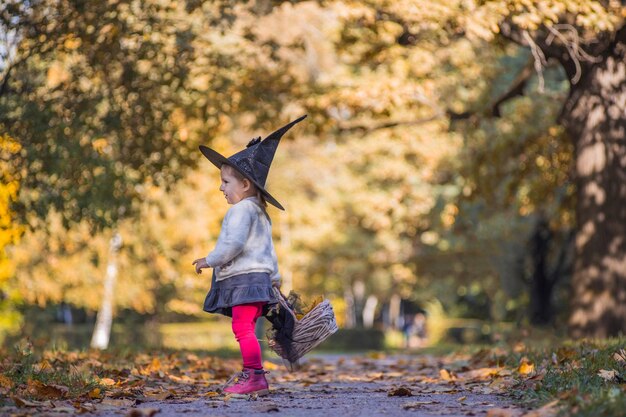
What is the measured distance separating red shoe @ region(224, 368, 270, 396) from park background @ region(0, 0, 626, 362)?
586 centimetres

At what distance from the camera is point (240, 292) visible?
7.04 m

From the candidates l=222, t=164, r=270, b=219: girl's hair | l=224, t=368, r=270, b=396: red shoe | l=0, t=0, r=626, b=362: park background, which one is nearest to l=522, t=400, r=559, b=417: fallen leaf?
l=224, t=368, r=270, b=396: red shoe

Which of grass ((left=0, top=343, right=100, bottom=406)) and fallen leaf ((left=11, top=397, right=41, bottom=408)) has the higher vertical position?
fallen leaf ((left=11, top=397, right=41, bottom=408))

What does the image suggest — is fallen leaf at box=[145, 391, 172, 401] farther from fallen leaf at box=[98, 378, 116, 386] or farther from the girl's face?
the girl's face

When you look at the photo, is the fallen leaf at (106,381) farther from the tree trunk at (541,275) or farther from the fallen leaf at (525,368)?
the tree trunk at (541,275)

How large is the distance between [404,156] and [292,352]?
2479 centimetres

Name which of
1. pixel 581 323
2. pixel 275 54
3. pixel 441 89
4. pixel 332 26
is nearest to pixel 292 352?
pixel 581 323

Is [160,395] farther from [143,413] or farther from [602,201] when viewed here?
[602,201]

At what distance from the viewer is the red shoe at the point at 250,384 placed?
703 cm

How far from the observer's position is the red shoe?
703 centimetres

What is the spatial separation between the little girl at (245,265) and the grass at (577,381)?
1.86 meters

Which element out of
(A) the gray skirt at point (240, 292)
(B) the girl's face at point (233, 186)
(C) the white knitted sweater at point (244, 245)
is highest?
(B) the girl's face at point (233, 186)

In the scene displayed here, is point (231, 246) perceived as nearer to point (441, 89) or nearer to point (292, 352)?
point (292, 352)

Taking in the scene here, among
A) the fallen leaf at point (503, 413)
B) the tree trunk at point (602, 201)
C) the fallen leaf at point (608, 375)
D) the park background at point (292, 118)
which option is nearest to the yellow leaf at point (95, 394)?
the fallen leaf at point (503, 413)
